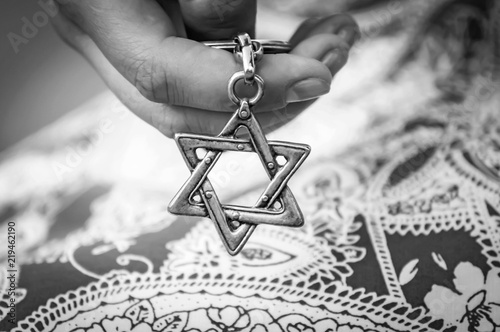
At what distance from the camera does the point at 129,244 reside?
1177 millimetres

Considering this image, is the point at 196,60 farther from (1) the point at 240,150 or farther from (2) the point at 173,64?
(1) the point at 240,150

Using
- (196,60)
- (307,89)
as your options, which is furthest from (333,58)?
(196,60)

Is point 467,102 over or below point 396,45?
below

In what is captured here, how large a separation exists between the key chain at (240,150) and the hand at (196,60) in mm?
37

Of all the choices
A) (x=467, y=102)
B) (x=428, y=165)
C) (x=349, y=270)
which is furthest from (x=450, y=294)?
(x=467, y=102)

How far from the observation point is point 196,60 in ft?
3.14

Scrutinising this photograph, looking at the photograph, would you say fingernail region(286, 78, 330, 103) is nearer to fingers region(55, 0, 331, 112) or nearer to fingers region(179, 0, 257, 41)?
fingers region(55, 0, 331, 112)

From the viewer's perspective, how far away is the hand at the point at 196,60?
0.96 m

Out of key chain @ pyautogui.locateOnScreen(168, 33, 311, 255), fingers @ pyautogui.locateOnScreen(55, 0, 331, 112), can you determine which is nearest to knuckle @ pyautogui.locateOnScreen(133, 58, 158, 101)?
fingers @ pyautogui.locateOnScreen(55, 0, 331, 112)

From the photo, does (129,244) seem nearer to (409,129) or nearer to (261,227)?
(261,227)

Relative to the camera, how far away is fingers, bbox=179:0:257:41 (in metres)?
0.98

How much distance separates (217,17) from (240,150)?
0.73ft

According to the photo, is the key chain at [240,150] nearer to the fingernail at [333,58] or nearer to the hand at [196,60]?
the hand at [196,60]

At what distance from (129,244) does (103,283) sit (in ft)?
0.41
